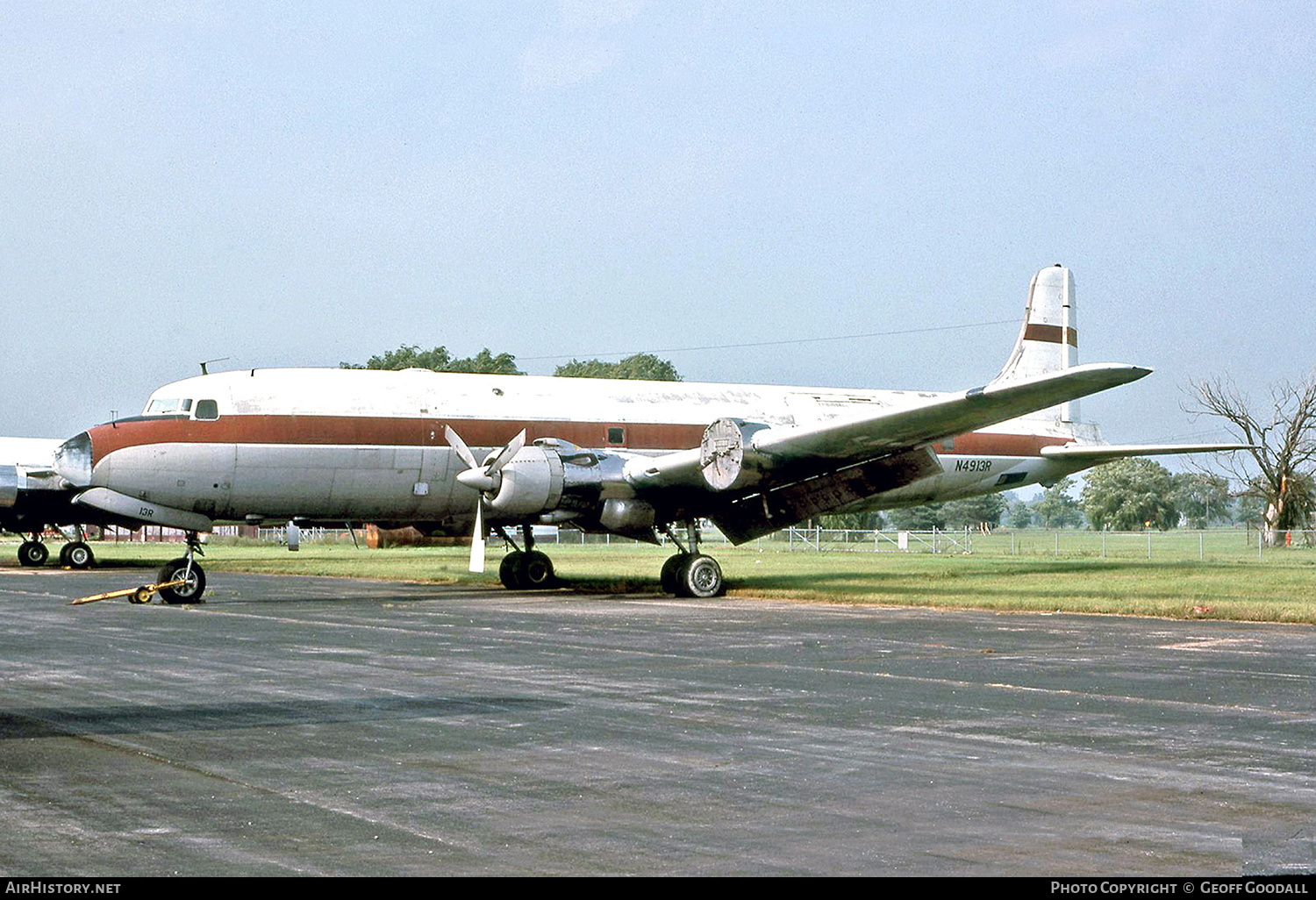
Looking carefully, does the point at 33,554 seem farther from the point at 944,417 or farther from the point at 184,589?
the point at 944,417

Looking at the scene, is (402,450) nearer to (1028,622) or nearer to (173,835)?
(1028,622)

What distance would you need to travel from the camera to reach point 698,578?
82.2 ft

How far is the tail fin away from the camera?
1264 inches

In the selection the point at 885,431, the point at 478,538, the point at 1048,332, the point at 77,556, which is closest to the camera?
the point at 885,431

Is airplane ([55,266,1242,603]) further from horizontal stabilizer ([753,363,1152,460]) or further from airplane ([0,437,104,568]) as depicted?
airplane ([0,437,104,568])

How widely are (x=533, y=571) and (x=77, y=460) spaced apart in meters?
9.17

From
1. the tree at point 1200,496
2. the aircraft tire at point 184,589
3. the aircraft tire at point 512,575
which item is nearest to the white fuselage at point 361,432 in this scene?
the aircraft tire at point 184,589

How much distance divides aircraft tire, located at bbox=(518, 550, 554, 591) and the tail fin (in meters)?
11.7

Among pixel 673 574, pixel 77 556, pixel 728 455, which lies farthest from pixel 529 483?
pixel 77 556

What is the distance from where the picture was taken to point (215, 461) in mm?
23141

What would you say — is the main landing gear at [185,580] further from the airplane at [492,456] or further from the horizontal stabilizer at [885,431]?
the horizontal stabilizer at [885,431]

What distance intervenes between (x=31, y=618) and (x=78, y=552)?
2333 centimetres

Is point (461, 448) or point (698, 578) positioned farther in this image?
point (698, 578)

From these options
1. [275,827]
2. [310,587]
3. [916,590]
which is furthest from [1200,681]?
[310,587]
